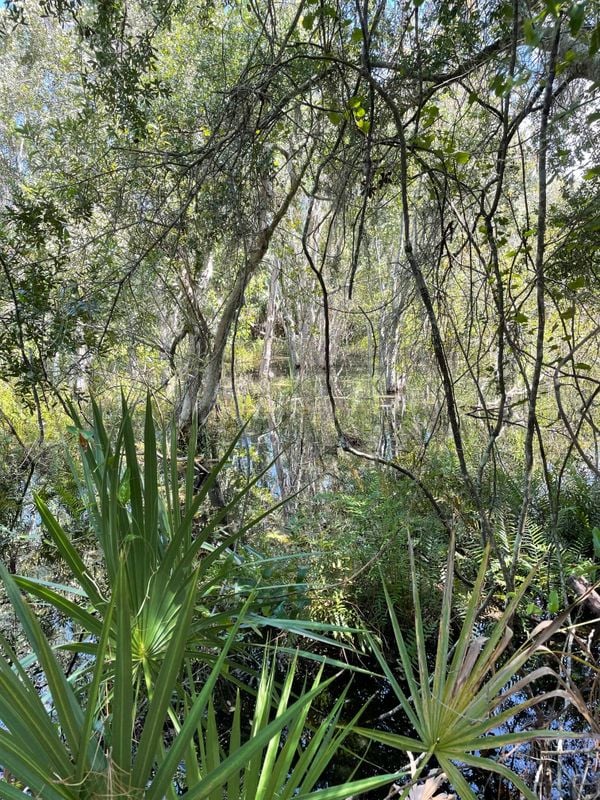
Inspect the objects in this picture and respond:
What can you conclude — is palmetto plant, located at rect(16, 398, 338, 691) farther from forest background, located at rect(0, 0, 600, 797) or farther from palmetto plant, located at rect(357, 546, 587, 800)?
palmetto plant, located at rect(357, 546, 587, 800)

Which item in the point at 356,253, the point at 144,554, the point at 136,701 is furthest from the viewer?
the point at 356,253

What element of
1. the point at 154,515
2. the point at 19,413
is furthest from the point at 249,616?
the point at 19,413

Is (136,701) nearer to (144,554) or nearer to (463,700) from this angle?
(144,554)

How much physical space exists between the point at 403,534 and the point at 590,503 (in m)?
1.45

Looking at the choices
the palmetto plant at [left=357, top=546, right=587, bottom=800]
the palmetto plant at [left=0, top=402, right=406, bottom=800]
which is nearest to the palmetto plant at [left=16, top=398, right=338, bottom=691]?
the palmetto plant at [left=0, top=402, right=406, bottom=800]

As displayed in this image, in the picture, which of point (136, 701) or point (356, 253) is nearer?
point (136, 701)

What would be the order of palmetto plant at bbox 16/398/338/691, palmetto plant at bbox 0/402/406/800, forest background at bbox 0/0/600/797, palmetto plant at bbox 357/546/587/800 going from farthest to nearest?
forest background at bbox 0/0/600/797, palmetto plant at bbox 16/398/338/691, palmetto plant at bbox 357/546/587/800, palmetto plant at bbox 0/402/406/800

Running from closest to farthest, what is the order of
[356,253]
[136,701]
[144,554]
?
[136,701]
[144,554]
[356,253]

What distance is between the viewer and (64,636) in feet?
8.00

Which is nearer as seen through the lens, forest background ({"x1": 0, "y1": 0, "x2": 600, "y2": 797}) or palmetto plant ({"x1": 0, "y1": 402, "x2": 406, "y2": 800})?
palmetto plant ({"x1": 0, "y1": 402, "x2": 406, "y2": 800})

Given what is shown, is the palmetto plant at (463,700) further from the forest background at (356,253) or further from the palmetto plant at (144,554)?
the palmetto plant at (144,554)

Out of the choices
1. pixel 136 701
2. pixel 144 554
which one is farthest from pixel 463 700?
pixel 144 554

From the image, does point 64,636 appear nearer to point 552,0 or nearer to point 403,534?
point 403,534

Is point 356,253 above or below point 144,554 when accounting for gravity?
above
